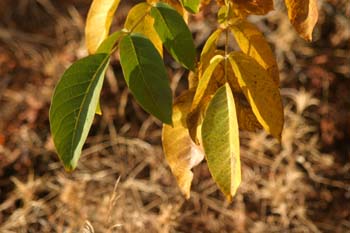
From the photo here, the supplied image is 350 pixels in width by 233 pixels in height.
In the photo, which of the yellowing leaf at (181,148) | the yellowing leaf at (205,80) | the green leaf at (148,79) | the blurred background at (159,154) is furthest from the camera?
the blurred background at (159,154)

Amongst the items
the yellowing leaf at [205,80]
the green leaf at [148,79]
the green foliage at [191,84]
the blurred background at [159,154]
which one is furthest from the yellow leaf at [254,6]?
the blurred background at [159,154]

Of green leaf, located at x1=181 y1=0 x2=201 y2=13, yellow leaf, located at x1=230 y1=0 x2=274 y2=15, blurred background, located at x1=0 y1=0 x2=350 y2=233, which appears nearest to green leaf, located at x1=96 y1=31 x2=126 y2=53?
green leaf, located at x1=181 y1=0 x2=201 y2=13

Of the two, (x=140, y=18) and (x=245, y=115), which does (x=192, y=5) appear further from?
(x=245, y=115)

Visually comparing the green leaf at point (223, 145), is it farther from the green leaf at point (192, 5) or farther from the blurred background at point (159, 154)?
the blurred background at point (159, 154)

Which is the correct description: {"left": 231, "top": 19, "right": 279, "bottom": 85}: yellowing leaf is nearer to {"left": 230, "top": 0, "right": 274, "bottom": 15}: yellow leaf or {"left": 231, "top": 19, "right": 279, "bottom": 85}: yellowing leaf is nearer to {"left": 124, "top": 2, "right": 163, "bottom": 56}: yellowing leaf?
{"left": 230, "top": 0, "right": 274, "bottom": 15}: yellow leaf

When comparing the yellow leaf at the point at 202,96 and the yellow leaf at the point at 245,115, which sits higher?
the yellow leaf at the point at 202,96

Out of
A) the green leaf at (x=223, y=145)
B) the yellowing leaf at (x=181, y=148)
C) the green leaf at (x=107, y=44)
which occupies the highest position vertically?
the green leaf at (x=107, y=44)

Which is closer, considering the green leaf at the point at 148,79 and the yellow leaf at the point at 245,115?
the green leaf at the point at 148,79
